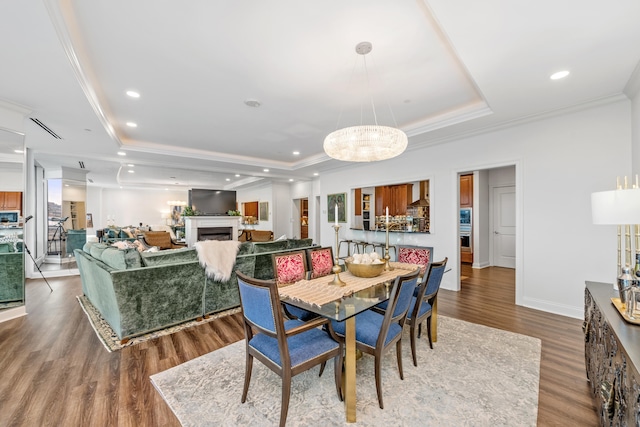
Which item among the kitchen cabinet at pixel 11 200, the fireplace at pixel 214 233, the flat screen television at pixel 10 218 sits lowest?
the fireplace at pixel 214 233

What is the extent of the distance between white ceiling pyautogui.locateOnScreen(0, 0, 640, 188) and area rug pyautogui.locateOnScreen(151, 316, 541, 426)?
264cm

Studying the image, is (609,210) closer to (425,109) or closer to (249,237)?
(425,109)

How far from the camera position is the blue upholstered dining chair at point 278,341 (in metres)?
1.60

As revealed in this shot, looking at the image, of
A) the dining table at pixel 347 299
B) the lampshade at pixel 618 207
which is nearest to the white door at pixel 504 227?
the dining table at pixel 347 299

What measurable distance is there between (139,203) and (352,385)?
13.4 m

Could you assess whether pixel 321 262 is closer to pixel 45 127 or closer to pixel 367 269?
pixel 367 269

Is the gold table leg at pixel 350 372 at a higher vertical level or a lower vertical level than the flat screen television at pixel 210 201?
lower

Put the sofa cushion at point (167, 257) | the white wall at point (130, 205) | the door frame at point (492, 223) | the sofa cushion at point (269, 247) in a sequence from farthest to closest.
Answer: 1. the white wall at point (130, 205)
2. the door frame at point (492, 223)
3. the sofa cushion at point (269, 247)
4. the sofa cushion at point (167, 257)

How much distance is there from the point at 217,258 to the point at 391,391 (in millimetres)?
2408

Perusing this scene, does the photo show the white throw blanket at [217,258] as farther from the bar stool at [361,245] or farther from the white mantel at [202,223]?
the white mantel at [202,223]

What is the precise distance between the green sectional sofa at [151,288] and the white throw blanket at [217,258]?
9 cm

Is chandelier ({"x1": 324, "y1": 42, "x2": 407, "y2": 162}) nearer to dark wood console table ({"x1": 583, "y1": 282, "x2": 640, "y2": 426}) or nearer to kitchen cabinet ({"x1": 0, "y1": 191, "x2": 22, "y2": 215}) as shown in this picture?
dark wood console table ({"x1": 583, "y1": 282, "x2": 640, "y2": 426})

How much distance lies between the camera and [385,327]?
1.83 m

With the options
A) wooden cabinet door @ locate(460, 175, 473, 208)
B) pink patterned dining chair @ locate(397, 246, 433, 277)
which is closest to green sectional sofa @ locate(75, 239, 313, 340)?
pink patterned dining chair @ locate(397, 246, 433, 277)
